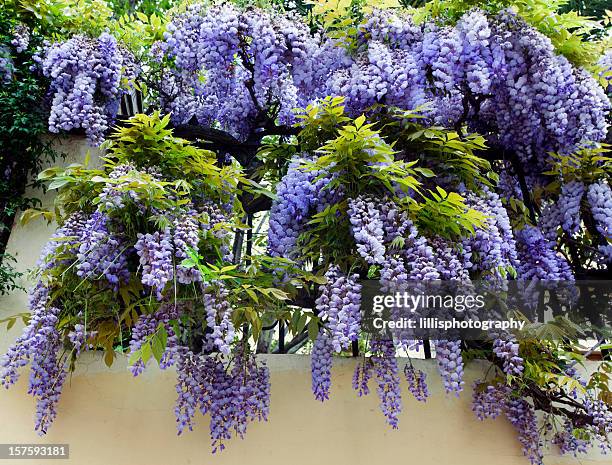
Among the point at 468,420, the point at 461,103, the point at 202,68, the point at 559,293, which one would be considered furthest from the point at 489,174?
the point at 202,68

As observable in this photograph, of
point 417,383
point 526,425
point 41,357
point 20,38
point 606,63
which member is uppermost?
point 20,38

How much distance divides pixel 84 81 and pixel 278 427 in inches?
74.1

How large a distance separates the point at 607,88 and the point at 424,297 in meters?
1.81

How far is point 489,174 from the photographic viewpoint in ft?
9.77

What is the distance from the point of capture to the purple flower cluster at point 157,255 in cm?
212

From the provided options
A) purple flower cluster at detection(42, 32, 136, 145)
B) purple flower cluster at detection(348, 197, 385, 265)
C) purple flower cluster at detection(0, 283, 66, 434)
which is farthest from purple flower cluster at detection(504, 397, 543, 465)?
purple flower cluster at detection(42, 32, 136, 145)

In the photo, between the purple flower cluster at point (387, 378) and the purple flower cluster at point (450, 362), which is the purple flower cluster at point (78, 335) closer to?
the purple flower cluster at point (387, 378)

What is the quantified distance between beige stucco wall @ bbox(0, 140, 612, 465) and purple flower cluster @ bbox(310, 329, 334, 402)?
23cm

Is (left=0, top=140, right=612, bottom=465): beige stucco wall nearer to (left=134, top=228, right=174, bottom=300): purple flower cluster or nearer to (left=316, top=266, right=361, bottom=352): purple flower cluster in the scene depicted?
(left=316, top=266, right=361, bottom=352): purple flower cluster

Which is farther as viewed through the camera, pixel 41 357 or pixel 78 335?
pixel 41 357

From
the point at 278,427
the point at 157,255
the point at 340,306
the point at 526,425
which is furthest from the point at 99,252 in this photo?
the point at 526,425

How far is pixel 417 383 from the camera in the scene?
102 inches

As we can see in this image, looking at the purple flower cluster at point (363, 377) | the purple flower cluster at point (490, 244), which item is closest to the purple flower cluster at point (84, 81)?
the purple flower cluster at point (363, 377)

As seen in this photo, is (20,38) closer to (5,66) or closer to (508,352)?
(5,66)
